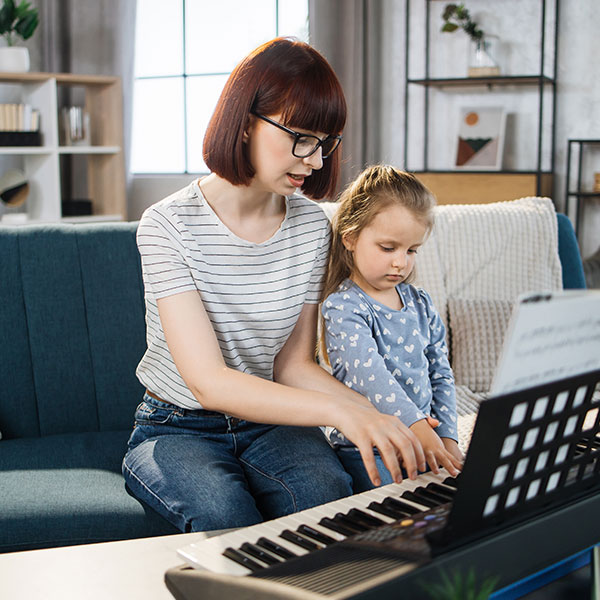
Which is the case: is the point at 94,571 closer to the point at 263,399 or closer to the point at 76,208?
the point at 263,399

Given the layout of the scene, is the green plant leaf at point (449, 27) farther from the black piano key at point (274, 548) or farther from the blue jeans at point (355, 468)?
the black piano key at point (274, 548)

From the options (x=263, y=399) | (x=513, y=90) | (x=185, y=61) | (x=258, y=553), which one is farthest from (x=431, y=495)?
(x=185, y=61)

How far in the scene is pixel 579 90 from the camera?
4.37 metres

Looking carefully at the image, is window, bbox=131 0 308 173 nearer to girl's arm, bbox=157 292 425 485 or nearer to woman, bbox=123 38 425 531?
woman, bbox=123 38 425 531

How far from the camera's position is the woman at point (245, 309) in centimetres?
128

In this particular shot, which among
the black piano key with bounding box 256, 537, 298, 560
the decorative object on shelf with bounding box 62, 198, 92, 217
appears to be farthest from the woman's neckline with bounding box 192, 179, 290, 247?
the decorative object on shelf with bounding box 62, 198, 92, 217

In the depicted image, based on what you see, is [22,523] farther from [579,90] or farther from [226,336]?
[579,90]

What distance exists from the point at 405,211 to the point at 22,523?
2.95 feet

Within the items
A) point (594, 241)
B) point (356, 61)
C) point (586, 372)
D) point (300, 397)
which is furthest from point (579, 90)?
point (586, 372)

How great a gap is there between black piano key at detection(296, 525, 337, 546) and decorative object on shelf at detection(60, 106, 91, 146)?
431cm

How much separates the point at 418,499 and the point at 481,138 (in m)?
3.95

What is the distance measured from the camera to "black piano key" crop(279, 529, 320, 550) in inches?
29.7

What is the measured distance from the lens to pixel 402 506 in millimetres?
853

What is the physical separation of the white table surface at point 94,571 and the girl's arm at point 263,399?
0.70 ft
